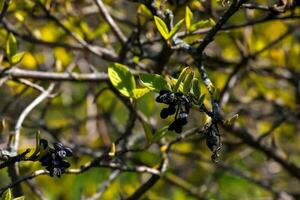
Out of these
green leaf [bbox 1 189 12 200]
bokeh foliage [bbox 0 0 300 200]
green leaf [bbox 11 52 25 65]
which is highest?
green leaf [bbox 11 52 25 65]

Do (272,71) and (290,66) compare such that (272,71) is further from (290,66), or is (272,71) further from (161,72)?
(161,72)

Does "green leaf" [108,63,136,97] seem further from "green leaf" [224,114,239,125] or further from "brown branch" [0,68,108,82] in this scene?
"brown branch" [0,68,108,82]

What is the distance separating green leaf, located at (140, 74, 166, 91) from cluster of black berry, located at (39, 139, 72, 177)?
0.23 meters

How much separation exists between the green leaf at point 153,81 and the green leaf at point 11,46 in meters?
0.59

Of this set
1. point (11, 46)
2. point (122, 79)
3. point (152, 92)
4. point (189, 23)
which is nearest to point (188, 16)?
point (189, 23)

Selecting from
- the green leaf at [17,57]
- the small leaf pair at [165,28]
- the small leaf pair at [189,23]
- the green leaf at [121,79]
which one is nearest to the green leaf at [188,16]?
the small leaf pair at [189,23]

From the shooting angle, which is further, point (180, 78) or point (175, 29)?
point (175, 29)

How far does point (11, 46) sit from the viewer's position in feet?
5.72

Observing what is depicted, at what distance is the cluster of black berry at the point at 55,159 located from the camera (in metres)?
1.27

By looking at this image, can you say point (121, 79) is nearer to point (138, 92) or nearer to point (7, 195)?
point (138, 92)

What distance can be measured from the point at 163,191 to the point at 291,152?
30.2 inches

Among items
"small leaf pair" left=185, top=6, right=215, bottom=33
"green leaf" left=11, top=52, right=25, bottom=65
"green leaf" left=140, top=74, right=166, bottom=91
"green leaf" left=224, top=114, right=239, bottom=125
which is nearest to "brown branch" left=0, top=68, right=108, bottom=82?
"green leaf" left=11, top=52, right=25, bottom=65

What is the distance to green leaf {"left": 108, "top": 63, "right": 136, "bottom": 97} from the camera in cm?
147

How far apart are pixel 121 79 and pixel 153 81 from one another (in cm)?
20
